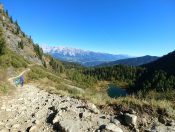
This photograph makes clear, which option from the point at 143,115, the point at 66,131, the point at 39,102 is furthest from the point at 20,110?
the point at 143,115

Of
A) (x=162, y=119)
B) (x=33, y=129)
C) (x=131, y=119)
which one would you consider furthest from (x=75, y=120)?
(x=162, y=119)

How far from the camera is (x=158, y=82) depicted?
16938 cm

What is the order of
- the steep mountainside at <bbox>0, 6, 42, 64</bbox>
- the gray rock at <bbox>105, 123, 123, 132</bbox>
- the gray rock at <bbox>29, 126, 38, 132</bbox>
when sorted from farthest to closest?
the steep mountainside at <bbox>0, 6, 42, 64</bbox> < the gray rock at <bbox>29, 126, 38, 132</bbox> < the gray rock at <bbox>105, 123, 123, 132</bbox>

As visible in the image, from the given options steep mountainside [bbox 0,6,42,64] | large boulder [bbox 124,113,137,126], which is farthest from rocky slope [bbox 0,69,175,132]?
steep mountainside [bbox 0,6,42,64]

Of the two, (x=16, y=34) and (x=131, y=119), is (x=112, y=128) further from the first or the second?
(x=16, y=34)

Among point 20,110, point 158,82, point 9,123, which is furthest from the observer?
point 158,82

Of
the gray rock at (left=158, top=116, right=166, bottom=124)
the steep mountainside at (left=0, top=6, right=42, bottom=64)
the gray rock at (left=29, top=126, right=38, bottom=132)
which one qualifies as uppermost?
the steep mountainside at (left=0, top=6, right=42, bottom=64)

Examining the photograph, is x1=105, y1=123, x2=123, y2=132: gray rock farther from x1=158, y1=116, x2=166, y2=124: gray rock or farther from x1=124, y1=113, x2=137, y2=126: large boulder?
x1=158, y1=116, x2=166, y2=124: gray rock

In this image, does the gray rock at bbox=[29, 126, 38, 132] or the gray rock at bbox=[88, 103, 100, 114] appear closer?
the gray rock at bbox=[29, 126, 38, 132]

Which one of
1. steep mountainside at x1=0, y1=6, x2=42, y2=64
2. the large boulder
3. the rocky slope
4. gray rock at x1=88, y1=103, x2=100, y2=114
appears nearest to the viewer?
the rocky slope

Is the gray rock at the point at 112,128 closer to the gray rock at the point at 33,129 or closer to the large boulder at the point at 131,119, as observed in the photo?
the large boulder at the point at 131,119

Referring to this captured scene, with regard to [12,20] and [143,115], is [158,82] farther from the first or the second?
[143,115]

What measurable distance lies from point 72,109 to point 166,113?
576 cm

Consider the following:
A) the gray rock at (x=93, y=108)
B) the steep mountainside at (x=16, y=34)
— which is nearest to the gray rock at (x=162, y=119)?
the gray rock at (x=93, y=108)
